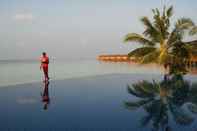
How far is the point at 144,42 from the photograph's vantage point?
65.3 feet

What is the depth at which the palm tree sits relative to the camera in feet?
63.8

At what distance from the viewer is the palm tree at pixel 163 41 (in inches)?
766

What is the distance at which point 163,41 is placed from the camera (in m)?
19.8

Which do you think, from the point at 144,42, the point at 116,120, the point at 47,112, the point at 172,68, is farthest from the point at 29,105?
the point at 172,68

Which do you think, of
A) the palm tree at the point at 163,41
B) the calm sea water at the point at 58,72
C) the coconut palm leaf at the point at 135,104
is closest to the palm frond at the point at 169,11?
the palm tree at the point at 163,41

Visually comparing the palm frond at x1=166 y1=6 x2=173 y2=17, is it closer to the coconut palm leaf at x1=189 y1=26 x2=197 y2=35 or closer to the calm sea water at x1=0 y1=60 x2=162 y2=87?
the coconut palm leaf at x1=189 y1=26 x2=197 y2=35

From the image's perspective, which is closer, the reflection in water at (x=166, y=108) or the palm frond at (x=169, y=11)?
the reflection in water at (x=166, y=108)

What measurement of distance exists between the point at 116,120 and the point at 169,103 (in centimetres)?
277

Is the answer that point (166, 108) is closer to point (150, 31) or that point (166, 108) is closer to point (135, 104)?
point (135, 104)

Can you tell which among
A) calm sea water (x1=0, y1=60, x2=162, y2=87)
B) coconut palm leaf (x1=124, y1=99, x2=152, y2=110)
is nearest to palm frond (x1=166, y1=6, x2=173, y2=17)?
calm sea water (x1=0, y1=60, x2=162, y2=87)

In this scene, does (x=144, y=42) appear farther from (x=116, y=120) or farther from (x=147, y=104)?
(x=116, y=120)

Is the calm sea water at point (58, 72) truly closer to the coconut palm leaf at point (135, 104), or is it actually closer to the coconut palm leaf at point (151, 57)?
the coconut palm leaf at point (151, 57)

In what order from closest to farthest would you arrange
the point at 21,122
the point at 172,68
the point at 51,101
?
the point at 21,122 < the point at 51,101 < the point at 172,68

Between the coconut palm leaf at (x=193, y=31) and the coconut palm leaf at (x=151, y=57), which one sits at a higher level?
the coconut palm leaf at (x=193, y=31)
